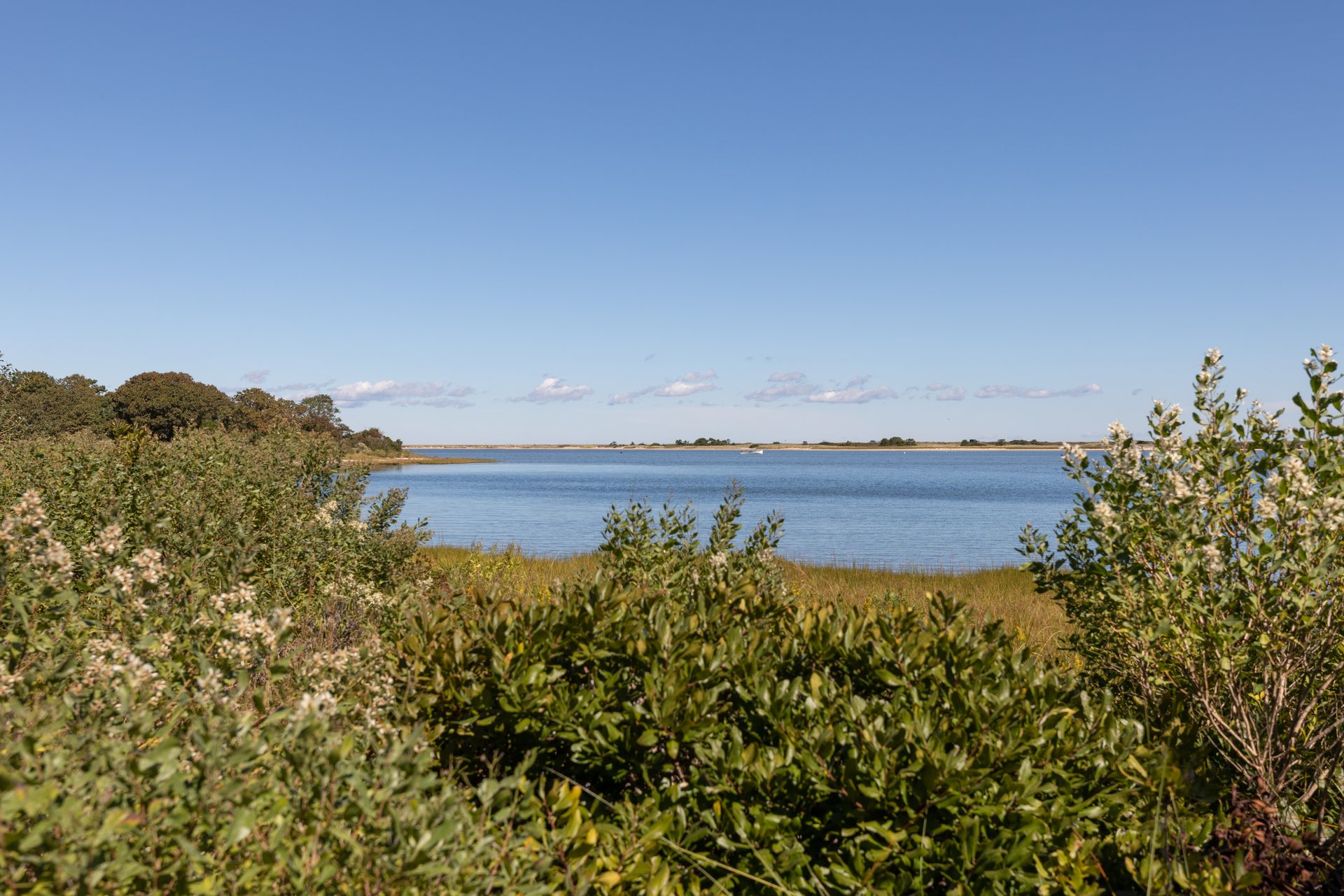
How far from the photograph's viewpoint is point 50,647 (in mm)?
3336

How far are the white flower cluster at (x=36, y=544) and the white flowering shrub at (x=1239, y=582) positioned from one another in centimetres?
531

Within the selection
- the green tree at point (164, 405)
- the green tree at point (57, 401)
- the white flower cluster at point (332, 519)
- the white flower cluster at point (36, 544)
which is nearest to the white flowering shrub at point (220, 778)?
the white flower cluster at point (36, 544)

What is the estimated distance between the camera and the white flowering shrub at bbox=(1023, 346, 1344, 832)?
13.8ft

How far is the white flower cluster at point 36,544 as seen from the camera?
3301 millimetres

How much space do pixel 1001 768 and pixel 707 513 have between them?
4076 centimetres

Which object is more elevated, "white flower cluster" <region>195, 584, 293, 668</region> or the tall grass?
"white flower cluster" <region>195, 584, 293, 668</region>

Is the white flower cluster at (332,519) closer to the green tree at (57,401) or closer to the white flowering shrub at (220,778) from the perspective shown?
the white flowering shrub at (220,778)

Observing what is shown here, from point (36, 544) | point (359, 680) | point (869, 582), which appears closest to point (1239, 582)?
point (359, 680)

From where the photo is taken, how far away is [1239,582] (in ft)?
14.4

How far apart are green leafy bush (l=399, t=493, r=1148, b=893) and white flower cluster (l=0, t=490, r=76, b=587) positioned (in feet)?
4.86

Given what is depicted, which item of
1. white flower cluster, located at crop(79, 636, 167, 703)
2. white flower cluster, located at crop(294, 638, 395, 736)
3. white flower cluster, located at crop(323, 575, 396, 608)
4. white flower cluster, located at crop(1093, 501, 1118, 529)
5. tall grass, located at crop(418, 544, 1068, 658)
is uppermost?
white flower cluster, located at crop(1093, 501, 1118, 529)

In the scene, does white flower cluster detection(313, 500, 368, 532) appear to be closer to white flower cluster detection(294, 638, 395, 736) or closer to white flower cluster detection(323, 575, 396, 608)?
white flower cluster detection(323, 575, 396, 608)

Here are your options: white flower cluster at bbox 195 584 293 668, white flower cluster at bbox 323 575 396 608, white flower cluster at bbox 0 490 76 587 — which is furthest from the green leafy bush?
white flower cluster at bbox 323 575 396 608

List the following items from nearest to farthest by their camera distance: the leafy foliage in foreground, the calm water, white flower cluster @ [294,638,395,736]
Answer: the leafy foliage in foreground
white flower cluster @ [294,638,395,736]
the calm water
